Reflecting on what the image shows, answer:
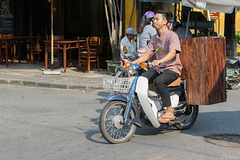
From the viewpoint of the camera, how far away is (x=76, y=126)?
6914 millimetres

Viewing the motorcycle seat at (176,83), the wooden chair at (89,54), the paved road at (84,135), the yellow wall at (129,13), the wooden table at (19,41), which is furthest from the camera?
the wooden table at (19,41)

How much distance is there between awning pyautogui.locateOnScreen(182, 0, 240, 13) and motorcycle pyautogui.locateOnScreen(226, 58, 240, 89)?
143 cm

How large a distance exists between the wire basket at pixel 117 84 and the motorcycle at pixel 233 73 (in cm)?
600

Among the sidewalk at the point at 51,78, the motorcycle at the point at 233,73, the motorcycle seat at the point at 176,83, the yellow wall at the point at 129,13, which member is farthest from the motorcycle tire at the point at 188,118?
the yellow wall at the point at 129,13

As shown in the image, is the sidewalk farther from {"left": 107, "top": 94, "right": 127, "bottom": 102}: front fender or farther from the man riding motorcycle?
{"left": 107, "top": 94, "right": 127, "bottom": 102}: front fender

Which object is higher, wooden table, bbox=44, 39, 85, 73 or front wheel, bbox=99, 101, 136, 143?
wooden table, bbox=44, 39, 85, 73

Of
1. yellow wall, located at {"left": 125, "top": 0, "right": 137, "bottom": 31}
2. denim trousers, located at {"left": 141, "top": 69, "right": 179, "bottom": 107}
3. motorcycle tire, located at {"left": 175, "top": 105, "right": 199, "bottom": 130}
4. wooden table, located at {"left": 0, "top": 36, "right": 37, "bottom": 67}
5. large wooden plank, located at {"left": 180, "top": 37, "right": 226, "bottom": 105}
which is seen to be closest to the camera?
denim trousers, located at {"left": 141, "top": 69, "right": 179, "bottom": 107}

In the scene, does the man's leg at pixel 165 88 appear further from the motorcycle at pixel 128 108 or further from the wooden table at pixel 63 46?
the wooden table at pixel 63 46

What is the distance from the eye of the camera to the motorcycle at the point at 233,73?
439 inches

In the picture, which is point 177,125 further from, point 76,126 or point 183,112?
point 76,126

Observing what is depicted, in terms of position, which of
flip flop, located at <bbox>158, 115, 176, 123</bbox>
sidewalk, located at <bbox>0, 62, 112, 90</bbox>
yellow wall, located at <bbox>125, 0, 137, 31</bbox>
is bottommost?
sidewalk, located at <bbox>0, 62, 112, 90</bbox>

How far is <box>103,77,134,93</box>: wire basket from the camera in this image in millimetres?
5609

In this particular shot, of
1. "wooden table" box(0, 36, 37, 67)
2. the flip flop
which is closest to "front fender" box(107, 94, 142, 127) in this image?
the flip flop

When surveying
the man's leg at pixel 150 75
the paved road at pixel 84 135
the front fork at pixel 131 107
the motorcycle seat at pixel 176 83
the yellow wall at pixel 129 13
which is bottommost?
the paved road at pixel 84 135
